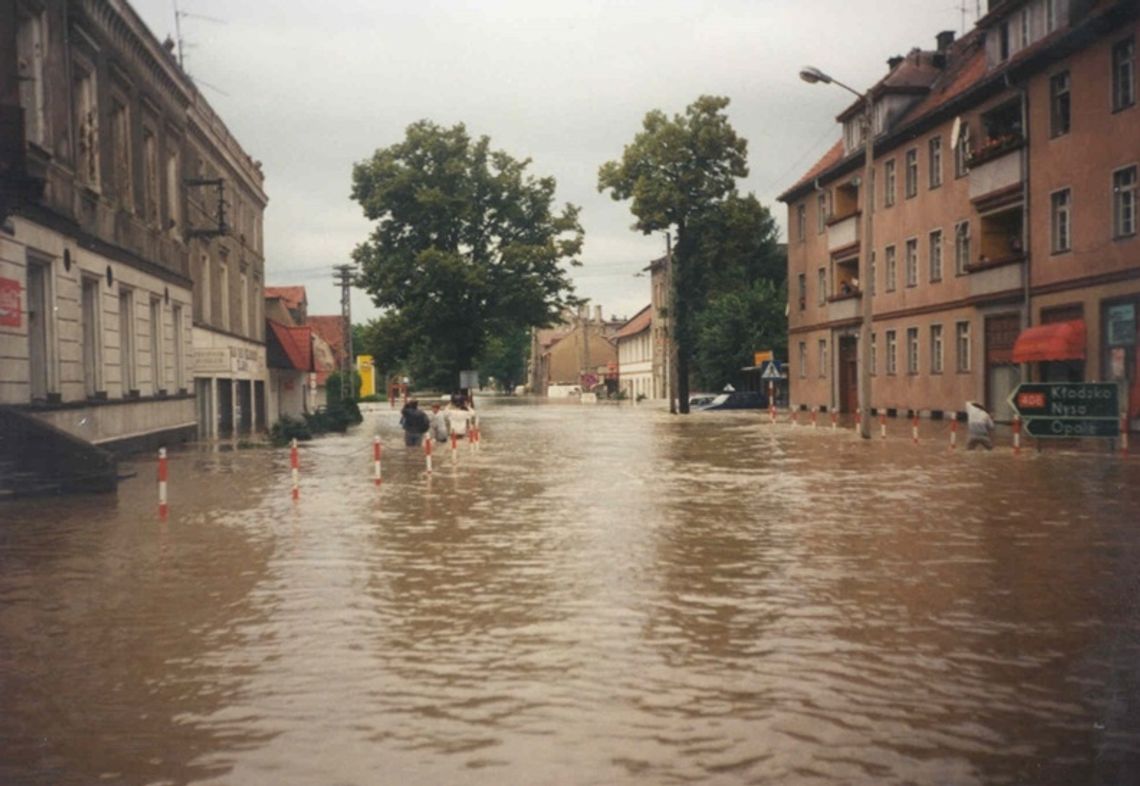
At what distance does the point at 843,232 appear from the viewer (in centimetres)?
4859

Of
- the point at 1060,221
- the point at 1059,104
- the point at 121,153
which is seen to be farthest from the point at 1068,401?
the point at 121,153

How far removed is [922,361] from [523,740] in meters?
39.3

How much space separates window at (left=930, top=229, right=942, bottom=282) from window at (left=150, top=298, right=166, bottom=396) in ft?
86.0

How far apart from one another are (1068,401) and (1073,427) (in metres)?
0.53

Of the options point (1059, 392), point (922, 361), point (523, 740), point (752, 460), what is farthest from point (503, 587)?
point (922, 361)

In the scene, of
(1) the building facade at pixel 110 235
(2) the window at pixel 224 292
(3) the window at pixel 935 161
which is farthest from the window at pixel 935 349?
(2) the window at pixel 224 292

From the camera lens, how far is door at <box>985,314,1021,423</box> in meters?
35.0

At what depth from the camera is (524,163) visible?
6284 cm

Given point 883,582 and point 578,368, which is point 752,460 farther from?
point 578,368

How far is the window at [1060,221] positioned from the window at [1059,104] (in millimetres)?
1682

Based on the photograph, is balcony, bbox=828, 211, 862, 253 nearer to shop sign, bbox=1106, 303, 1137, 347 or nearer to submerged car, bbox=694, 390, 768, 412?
submerged car, bbox=694, 390, 768, 412

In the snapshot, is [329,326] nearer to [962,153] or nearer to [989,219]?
[962,153]

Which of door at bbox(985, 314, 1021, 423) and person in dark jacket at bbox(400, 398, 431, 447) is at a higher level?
door at bbox(985, 314, 1021, 423)

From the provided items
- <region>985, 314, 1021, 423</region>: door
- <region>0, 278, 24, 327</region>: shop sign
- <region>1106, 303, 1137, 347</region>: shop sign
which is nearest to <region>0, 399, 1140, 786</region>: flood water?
<region>0, 278, 24, 327</region>: shop sign
